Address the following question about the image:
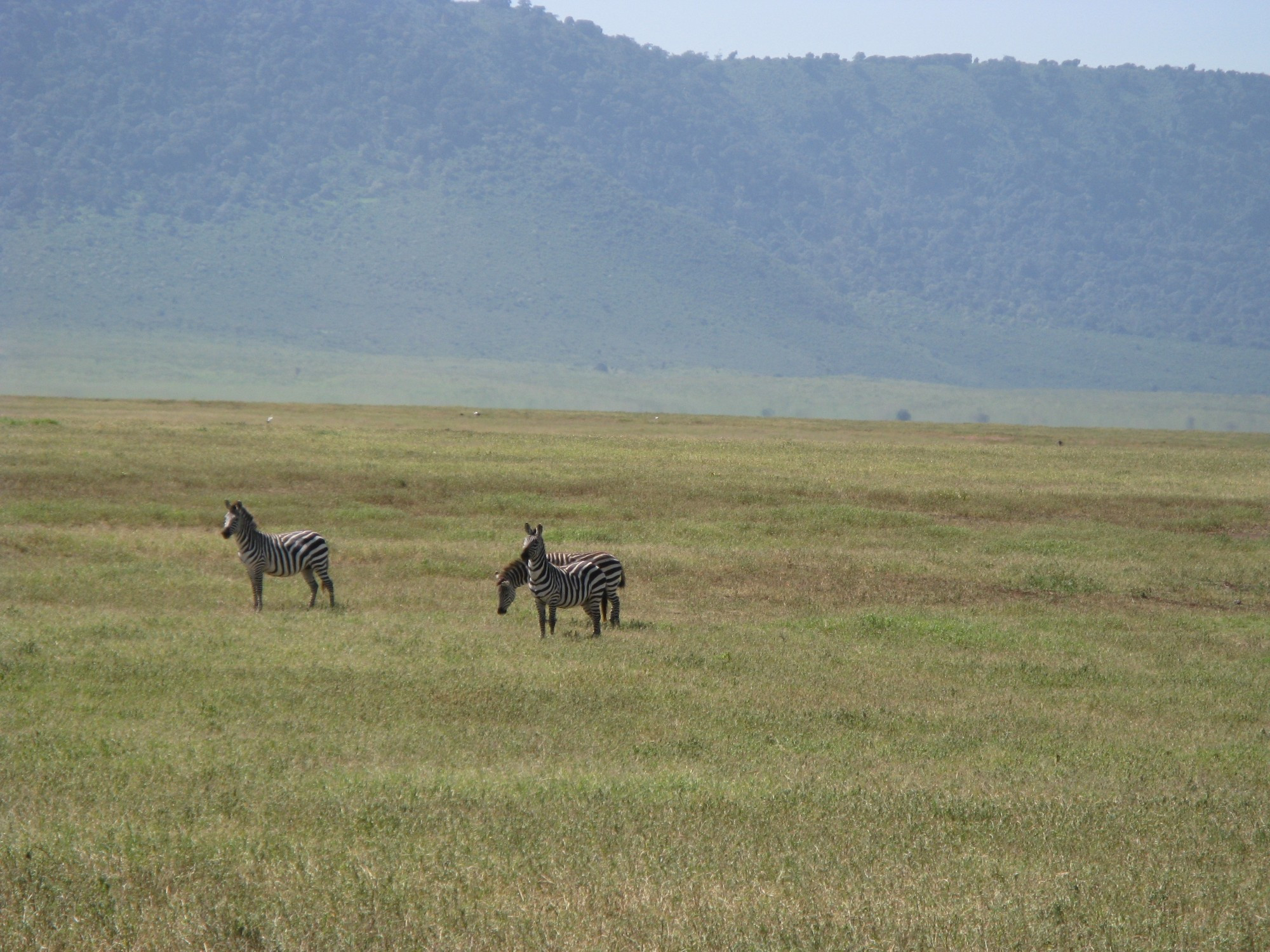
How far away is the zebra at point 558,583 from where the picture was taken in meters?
17.0

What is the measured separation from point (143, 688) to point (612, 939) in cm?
778

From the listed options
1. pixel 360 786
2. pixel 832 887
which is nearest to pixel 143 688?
pixel 360 786

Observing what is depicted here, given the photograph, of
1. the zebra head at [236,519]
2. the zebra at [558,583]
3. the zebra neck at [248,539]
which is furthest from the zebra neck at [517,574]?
the zebra head at [236,519]

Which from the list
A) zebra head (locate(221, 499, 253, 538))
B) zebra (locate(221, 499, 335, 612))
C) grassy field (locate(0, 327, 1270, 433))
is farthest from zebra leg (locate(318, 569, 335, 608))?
grassy field (locate(0, 327, 1270, 433))

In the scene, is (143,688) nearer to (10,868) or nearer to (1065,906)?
(10,868)

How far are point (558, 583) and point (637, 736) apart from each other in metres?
5.20

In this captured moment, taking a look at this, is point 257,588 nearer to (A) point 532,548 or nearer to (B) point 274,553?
(B) point 274,553

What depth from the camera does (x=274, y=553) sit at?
19.1 metres

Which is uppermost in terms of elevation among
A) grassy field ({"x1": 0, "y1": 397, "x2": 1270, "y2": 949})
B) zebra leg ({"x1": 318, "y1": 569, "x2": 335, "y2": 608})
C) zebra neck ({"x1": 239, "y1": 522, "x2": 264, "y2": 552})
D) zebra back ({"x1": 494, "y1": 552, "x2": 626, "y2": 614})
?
zebra neck ({"x1": 239, "y1": 522, "x2": 264, "y2": 552})

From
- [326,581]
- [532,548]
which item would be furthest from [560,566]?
[326,581]

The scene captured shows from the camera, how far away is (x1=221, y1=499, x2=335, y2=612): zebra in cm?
1880

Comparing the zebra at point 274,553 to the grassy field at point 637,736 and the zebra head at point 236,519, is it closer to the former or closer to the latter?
the zebra head at point 236,519

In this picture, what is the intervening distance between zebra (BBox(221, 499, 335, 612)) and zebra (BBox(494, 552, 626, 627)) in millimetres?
3006

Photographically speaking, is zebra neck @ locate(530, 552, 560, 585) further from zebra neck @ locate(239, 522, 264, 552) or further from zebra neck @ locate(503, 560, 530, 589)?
zebra neck @ locate(239, 522, 264, 552)
